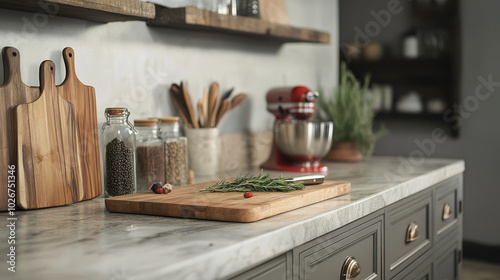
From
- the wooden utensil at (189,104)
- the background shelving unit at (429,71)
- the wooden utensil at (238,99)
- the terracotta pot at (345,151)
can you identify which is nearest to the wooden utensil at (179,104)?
the wooden utensil at (189,104)

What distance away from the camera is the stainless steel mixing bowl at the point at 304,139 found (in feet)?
6.69

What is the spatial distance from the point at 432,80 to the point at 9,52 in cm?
322

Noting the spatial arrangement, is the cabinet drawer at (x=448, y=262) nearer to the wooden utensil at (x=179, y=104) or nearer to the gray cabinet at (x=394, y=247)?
the gray cabinet at (x=394, y=247)

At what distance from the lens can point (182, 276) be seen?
31.6 inches

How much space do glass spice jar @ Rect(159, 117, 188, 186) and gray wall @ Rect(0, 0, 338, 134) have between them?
0.13m

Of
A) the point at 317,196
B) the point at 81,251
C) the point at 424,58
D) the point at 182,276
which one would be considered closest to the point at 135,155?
the point at 317,196

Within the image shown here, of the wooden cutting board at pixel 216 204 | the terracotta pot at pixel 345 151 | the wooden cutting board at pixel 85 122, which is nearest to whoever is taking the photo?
the wooden cutting board at pixel 216 204

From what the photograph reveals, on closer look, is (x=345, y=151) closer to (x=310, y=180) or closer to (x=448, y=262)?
(x=448, y=262)

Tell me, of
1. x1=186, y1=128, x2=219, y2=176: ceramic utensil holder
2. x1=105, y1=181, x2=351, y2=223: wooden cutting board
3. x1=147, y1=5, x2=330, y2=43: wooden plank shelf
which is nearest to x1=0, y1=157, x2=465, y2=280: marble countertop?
x1=105, y1=181, x2=351, y2=223: wooden cutting board

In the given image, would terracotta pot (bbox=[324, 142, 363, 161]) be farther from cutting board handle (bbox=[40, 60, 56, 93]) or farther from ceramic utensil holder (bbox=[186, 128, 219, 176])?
cutting board handle (bbox=[40, 60, 56, 93])

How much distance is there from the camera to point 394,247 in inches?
64.7

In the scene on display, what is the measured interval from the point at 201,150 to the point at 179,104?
184 mm

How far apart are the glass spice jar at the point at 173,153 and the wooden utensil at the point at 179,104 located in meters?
0.21

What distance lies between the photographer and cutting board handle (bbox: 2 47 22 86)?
1.29 metres
